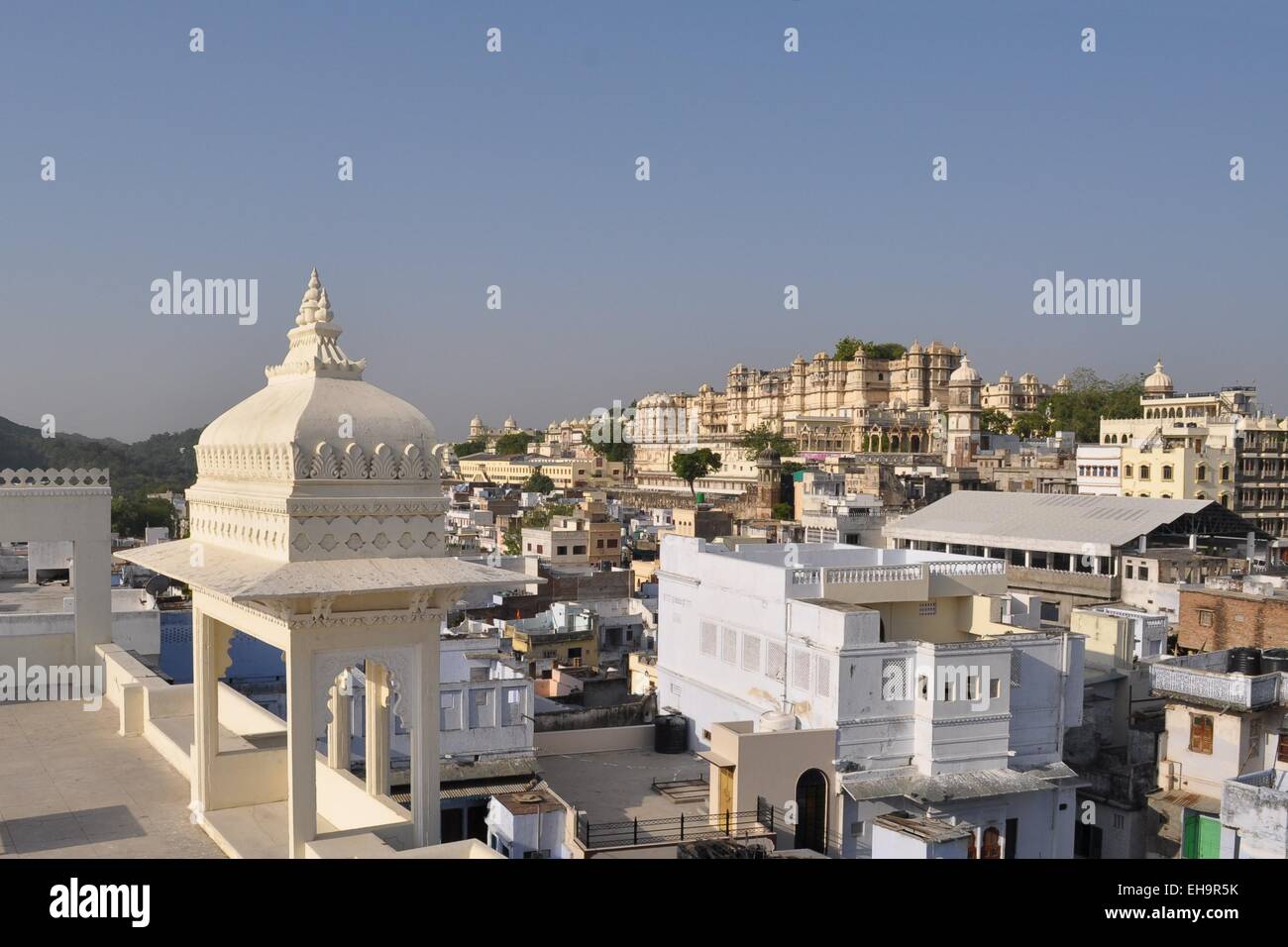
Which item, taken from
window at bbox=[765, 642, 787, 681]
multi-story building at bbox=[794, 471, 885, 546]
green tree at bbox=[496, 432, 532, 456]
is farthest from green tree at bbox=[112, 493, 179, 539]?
green tree at bbox=[496, 432, 532, 456]

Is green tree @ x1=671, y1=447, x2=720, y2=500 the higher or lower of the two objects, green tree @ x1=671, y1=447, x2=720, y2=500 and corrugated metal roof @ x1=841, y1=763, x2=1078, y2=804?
the higher

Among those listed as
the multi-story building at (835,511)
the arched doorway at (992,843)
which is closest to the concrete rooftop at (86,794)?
the arched doorway at (992,843)

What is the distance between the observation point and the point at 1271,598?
87.6 feet

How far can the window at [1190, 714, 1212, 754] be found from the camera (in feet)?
63.7

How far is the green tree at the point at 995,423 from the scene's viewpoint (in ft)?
307

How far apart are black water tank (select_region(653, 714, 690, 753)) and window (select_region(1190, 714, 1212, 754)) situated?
8612 mm

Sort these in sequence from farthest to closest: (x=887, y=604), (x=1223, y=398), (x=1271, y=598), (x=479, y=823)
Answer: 1. (x=1223, y=398)
2. (x=1271, y=598)
3. (x=887, y=604)
4. (x=479, y=823)

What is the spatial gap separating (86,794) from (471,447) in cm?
14548

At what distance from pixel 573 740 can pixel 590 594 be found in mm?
21278

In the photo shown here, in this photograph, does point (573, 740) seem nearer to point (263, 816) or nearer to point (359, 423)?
point (263, 816)

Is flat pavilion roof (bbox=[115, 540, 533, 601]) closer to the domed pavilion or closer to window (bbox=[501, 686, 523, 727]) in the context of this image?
the domed pavilion

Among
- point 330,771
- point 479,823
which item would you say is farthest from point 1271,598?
point 330,771

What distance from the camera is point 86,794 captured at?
9.56 meters

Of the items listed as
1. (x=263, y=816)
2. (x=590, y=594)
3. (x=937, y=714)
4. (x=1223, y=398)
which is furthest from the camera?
(x=1223, y=398)
